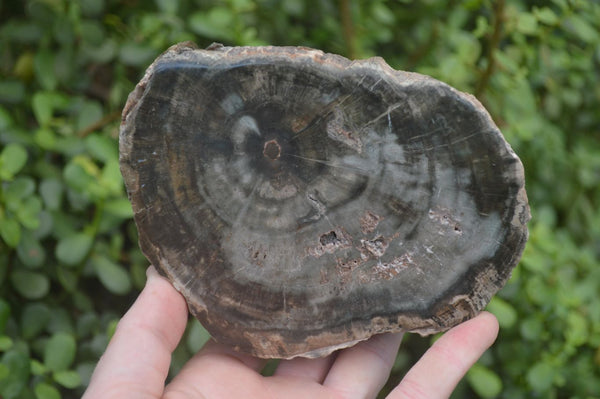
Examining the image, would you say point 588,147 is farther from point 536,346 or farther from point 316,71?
point 316,71

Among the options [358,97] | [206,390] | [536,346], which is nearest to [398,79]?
[358,97]

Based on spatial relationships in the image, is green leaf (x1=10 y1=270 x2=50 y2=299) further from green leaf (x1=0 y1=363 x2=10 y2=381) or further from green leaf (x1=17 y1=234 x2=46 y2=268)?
green leaf (x1=0 y1=363 x2=10 y2=381)

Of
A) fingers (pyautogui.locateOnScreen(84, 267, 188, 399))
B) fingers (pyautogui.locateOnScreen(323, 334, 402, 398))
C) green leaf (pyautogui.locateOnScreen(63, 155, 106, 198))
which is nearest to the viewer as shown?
fingers (pyautogui.locateOnScreen(84, 267, 188, 399))

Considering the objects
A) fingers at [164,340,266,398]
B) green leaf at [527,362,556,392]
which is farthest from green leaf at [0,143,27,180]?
green leaf at [527,362,556,392]

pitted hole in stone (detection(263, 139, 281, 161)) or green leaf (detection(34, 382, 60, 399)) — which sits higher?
pitted hole in stone (detection(263, 139, 281, 161))

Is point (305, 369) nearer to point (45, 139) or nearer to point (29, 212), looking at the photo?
point (29, 212)

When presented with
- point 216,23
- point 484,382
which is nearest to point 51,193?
point 216,23

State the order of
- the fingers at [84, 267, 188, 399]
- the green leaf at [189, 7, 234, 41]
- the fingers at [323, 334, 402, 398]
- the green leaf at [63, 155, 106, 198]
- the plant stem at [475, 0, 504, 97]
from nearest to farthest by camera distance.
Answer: the fingers at [84, 267, 188, 399] → the fingers at [323, 334, 402, 398] → the green leaf at [63, 155, 106, 198] → the green leaf at [189, 7, 234, 41] → the plant stem at [475, 0, 504, 97]
